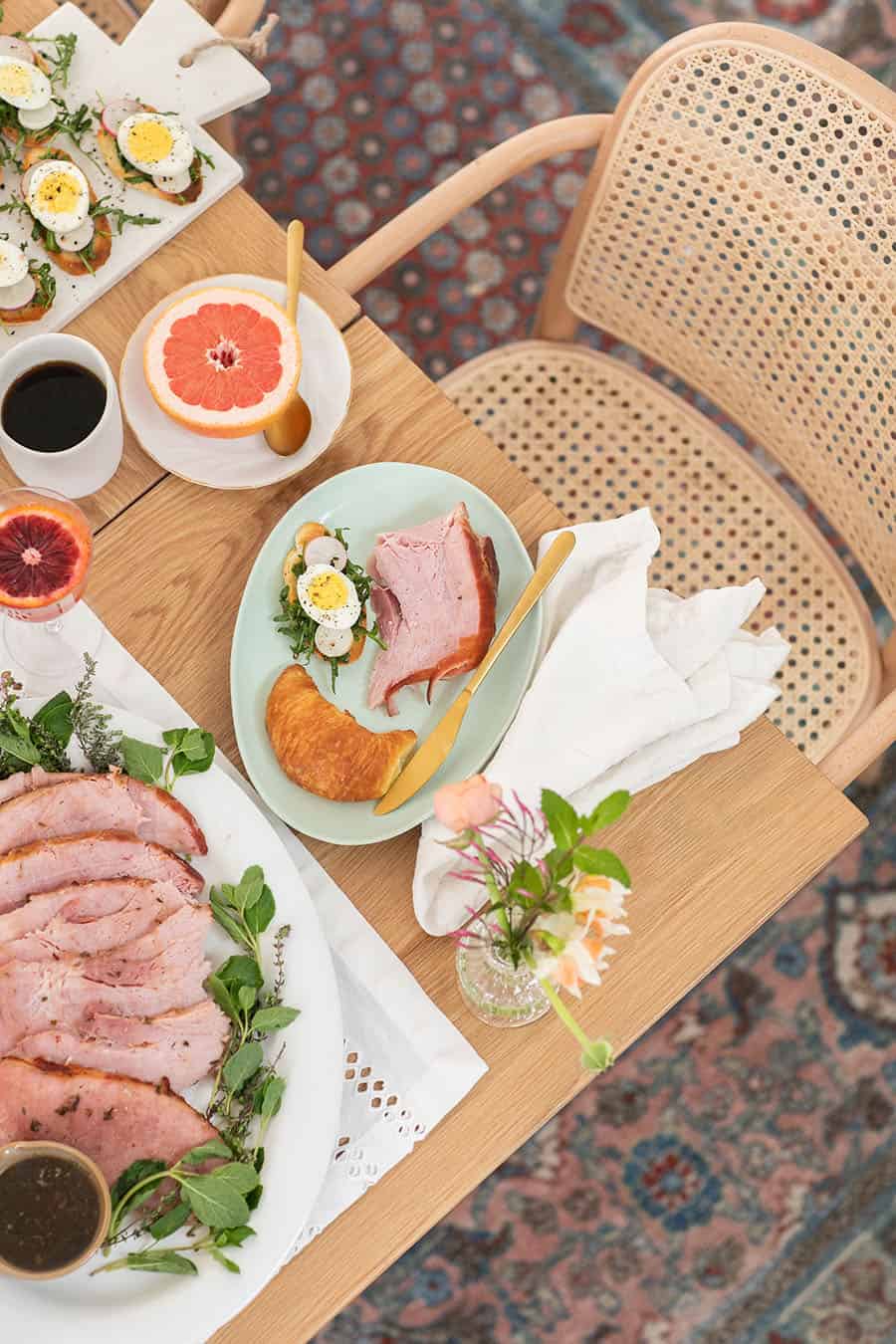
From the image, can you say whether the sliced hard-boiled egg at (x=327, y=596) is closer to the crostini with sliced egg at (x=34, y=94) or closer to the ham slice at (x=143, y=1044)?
the ham slice at (x=143, y=1044)

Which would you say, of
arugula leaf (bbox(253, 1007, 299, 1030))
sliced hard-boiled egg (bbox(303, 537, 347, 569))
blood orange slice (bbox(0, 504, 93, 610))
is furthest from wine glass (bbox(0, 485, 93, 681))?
arugula leaf (bbox(253, 1007, 299, 1030))

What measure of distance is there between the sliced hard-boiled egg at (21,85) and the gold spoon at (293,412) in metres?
0.30

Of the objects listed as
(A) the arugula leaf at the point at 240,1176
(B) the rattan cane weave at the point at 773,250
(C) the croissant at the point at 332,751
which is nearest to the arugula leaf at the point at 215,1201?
(A) the arugula leaf at the point at 240,1176

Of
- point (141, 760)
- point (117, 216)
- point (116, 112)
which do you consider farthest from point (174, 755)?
point (116, 112)

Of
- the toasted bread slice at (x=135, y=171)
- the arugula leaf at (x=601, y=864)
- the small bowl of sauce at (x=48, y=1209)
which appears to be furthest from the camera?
the toasted bread slice at (x=135, y=171)

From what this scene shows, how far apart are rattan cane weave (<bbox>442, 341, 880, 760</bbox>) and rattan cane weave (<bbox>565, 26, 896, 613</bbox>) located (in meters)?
0.06

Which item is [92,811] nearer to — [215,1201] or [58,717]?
[58,717]

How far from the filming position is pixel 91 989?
45.1 inches

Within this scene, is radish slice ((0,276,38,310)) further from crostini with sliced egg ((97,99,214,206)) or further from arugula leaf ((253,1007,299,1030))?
arugula leaf ((253,1007,299,1030))

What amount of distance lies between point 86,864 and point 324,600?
324 mm

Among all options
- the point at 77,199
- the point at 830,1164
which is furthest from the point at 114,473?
the point at 830,1164

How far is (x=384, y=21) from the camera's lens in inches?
98.7

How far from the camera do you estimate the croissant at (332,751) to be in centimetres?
120

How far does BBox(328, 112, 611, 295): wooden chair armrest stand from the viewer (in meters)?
1.46
